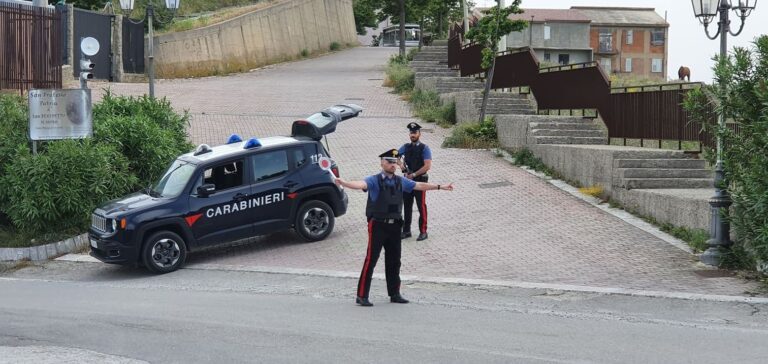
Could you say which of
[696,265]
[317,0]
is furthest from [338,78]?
[696,265]

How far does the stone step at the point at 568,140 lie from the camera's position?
64.4 ft

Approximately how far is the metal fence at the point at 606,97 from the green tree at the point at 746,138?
190 centimetres

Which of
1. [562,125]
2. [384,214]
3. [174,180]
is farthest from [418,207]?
[562,125]

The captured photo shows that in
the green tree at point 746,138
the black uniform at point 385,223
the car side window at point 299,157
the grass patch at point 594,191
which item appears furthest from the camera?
the grass patch at point 594,191

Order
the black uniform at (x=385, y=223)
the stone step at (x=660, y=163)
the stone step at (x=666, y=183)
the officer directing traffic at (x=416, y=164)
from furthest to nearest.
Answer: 1. the stone step at (x=660, y=163)
2. the stone step at (x=666, y=183)
3. the officer directing traffic at (x=416, y=164)
4. the black uniform at (x=385, y=223)

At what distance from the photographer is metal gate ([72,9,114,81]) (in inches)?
1323

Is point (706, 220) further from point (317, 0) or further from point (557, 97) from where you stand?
point (317, 0)

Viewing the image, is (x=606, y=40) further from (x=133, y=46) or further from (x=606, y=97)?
(x=606, y=97)

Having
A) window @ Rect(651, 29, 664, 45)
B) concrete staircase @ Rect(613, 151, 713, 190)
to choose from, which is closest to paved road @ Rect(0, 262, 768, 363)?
concrete staircase @ Rect(613, 151, 713, 190)

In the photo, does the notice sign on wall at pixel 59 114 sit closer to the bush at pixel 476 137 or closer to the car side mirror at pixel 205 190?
the car side mirror at pixel 205 190

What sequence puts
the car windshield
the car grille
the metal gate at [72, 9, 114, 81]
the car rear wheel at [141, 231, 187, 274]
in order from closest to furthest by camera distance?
1. the car rear wheel at [141, 231, 187, 274]
2. the car grille
3. the car windshield
4. the metal gate at [72, 9, 114, 81]

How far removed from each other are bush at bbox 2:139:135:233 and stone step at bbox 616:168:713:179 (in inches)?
352

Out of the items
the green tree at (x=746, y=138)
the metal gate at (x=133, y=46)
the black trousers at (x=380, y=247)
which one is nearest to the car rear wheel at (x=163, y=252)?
the black trousers at (x=380, y=247)

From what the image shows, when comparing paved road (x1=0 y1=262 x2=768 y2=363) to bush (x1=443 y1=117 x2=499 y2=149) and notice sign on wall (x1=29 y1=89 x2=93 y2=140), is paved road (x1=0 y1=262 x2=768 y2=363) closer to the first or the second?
notice sign on wall (x1=29 y1=89 x2=93 y2=140)
